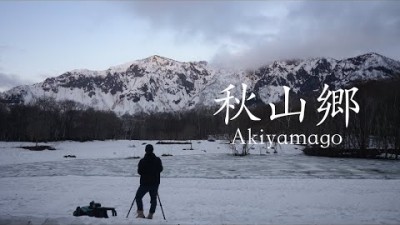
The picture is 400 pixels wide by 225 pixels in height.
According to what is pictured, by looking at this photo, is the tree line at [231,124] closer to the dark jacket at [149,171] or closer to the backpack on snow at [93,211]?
the dark jacket at [149,171]

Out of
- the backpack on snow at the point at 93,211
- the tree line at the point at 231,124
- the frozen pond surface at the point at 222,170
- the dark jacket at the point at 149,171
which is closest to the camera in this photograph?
the backpack on snow at the point at 93,211

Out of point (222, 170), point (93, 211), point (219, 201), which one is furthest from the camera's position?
point (222, 170)

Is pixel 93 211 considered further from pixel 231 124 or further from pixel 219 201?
pixel 231 124

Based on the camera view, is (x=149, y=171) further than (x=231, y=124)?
No

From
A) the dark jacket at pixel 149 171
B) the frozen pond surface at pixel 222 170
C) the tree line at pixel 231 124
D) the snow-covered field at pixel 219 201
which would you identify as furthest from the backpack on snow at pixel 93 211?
the tree line at pixel 231 124

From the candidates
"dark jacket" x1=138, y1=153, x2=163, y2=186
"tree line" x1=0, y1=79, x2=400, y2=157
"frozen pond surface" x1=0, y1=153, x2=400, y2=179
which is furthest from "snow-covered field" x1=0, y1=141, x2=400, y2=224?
"tree line" x1=0, y1=79, x2=400, y2=157

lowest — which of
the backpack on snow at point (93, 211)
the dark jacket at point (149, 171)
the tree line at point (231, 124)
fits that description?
the backpack on snow at point (93, 211)

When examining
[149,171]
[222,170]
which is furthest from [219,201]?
[222,170]

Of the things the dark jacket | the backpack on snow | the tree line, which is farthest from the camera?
the tree line

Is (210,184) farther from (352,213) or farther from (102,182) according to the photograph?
(352,213)

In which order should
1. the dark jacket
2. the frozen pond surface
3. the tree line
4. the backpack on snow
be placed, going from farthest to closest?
the tree line → the frozen pond surface → the dark jacket → the backpack on snow

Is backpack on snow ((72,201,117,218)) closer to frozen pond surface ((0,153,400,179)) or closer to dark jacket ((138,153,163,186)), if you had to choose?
dark jacket ((138,153,163,186))

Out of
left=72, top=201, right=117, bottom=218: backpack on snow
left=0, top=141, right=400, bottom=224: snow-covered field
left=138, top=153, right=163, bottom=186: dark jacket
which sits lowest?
left=0, top=141, right=400, bottom=224: snow-covered field

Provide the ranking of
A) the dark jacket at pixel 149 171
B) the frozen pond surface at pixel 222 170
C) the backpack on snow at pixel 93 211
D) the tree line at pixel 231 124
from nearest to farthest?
the backpack on snow at pixel 93 211
the dark jacket at pixel 149 171
the frozen pond surface at pixel 222 170
the tree line at pixel 231 124
